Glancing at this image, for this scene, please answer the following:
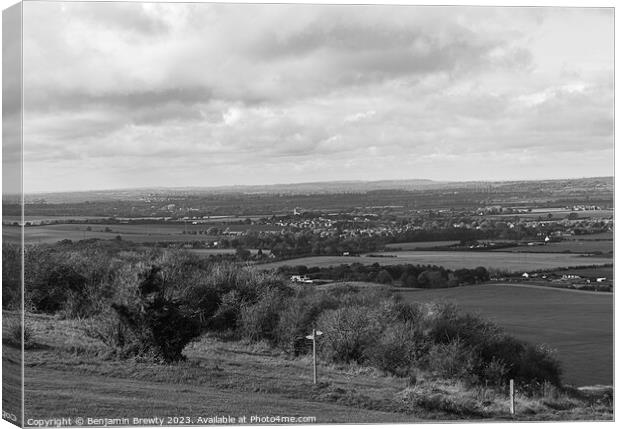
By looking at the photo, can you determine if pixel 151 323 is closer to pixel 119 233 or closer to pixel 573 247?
pixel 119 233

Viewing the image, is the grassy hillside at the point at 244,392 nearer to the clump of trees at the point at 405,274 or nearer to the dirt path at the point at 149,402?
the dirt path at the point at 149,402

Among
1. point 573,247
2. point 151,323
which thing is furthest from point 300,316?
point 573,247

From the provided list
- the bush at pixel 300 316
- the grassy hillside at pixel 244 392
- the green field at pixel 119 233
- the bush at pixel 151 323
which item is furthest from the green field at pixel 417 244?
the bush at pixel 151 323

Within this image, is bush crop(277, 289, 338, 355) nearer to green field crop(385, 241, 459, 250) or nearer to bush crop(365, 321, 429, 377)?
bush crop(365, 321, 429, 377)

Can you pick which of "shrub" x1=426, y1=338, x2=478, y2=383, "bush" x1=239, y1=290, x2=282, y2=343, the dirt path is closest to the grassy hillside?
the dirt path

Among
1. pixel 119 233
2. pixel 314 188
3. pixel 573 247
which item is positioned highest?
pixel 314 188

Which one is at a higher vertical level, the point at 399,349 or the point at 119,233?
the point at 119,233

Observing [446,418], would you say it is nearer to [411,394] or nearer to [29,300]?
[411,394]
